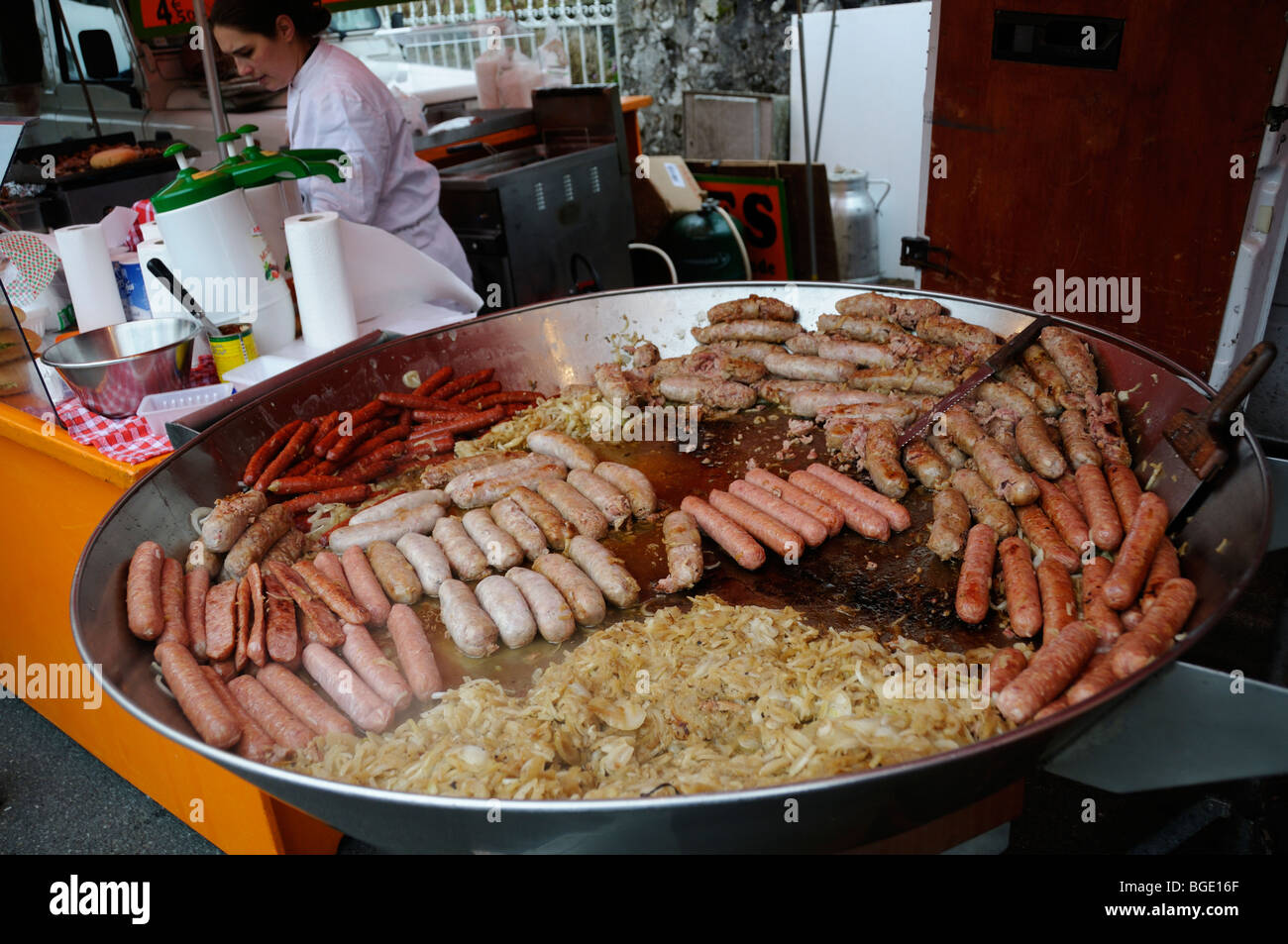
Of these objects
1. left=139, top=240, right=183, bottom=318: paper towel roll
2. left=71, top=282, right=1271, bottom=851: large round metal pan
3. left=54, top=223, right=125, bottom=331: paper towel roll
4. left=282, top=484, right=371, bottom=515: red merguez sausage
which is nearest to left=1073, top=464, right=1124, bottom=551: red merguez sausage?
left=71, top=282, right=1271, bottom=851: large round metal pan

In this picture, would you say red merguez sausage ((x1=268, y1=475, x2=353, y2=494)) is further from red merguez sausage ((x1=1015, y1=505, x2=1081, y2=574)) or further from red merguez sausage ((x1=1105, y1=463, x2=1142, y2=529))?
red merguez sausage ((x1=1105, y1=463, x2=1142, y2=529))

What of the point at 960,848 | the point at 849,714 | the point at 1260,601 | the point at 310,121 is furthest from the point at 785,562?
the point at 310,121

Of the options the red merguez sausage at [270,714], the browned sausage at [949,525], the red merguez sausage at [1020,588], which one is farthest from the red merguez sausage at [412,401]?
the red merguez sausage at [1020,588]

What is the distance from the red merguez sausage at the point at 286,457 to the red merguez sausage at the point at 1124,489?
348cm

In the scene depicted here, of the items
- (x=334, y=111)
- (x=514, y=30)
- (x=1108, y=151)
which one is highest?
(x=514, y=30)

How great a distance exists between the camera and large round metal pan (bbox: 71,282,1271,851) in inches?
81.2

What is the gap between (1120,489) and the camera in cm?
350

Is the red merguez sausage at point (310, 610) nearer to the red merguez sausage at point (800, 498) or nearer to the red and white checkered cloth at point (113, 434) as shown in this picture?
the red and white checkered cloth at point (113, 434)

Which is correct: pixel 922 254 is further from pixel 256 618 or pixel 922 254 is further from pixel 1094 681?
pixel 256 618

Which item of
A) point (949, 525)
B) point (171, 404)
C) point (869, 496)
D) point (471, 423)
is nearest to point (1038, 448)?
point (949, 525)

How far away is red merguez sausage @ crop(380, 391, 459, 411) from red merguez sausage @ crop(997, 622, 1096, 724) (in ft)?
10.1

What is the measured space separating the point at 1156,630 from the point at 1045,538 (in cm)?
83

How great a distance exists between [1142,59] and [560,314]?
388 cm

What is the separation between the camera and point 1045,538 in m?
3.41
